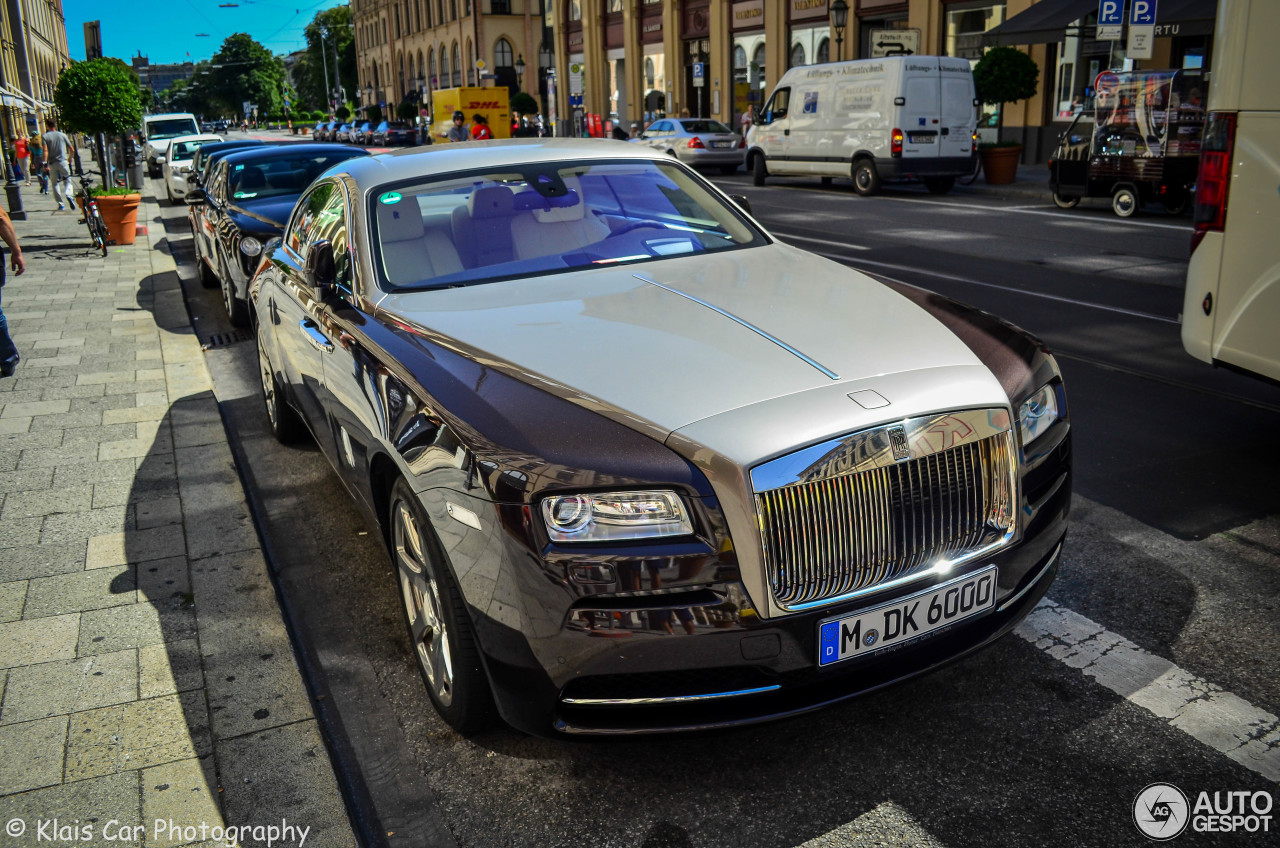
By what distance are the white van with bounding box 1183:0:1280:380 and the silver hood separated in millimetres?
2085

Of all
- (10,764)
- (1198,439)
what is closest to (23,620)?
(10,764)

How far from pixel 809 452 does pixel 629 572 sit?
1.70ft

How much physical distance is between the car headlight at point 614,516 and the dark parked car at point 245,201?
698 centimetres

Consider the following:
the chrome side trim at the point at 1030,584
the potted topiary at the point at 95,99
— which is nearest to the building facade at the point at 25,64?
the potted topiary at the point at 95,99

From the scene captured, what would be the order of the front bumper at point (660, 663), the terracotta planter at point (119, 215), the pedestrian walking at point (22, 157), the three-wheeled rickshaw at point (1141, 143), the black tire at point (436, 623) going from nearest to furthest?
the front bumper at point (660, 663), the black tire at point (436, 623), the three-wheeled rickshaw at point (1141, 143), the terracotta planter at point (119, 215), the pedestrian walking at point (22, 157)

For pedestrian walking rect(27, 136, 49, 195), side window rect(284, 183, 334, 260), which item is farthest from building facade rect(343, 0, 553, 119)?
side window rect(284, 183, 334, 260)

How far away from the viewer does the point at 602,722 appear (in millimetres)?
2678

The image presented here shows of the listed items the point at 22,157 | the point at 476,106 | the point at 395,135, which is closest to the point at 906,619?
the point at 22,157

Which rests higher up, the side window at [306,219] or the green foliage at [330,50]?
the green foliage at [330,50]

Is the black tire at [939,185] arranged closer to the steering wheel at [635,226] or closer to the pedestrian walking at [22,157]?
the steering wheel at [635,226]

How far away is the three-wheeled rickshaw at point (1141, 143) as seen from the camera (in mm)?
15336

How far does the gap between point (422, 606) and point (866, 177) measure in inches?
797

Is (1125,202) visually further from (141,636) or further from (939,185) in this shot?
(141,636)

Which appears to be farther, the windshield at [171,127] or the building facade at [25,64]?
the building facade at [25,64]
